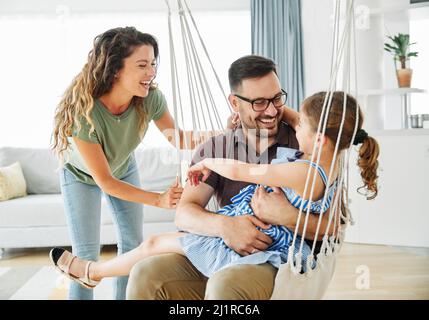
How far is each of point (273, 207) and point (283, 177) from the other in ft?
0.16

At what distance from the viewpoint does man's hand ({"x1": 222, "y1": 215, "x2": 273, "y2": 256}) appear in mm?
820

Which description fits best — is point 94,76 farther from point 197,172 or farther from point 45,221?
point 45,221

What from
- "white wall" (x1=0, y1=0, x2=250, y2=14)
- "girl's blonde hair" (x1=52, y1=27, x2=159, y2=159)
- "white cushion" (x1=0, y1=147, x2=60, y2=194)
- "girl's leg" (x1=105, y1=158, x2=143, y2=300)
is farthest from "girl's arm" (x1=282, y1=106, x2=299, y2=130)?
"white cushion" (x1=0, y1=147, x2=60, y2=194)

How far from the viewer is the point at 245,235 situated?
0.82 m

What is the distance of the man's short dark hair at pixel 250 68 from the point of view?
2.95 ft

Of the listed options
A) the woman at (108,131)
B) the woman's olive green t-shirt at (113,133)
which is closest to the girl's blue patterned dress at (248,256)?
the woman at (108,131)

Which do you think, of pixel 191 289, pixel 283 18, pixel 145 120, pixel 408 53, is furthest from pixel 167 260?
pixel 408 53

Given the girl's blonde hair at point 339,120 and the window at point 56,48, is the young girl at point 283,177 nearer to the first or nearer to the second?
the girl's blonde hair at point 339,120

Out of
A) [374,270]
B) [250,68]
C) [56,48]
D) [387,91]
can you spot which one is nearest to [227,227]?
[250,68]

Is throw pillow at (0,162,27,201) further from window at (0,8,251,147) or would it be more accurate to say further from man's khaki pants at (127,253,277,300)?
man's khaki pants at (127,253,277,300)

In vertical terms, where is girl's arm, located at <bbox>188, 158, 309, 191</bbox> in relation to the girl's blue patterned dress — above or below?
above

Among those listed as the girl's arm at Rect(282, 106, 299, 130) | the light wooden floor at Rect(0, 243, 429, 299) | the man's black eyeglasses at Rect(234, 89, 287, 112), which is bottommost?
the light wooden floor at Rect(0, 243, 429, 299)
